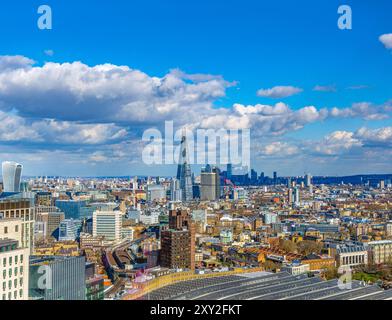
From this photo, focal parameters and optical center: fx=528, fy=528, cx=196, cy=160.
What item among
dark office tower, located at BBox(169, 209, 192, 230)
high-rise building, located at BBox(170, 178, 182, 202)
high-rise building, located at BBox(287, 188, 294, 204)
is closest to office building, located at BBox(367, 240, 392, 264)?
dark office tower, located at BBox(169, 209, 192, 230)

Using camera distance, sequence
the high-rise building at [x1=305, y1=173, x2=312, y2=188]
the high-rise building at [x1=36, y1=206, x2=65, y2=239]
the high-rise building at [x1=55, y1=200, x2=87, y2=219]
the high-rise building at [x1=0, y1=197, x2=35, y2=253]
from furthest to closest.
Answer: the high-rise building at [x1=305, y1=173, x2=312, y2=188]
the high-rise building at [x1=55, y1=200, x2=87, y2=219]
the high-rise building at [x1=36, y1=206, x2=65, y2=239]
the high-rise building at [x1=0, y1=197, x2=35, y2=253]

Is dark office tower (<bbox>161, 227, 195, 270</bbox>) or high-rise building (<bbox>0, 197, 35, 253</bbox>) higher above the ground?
high-rise building (<bbox>0, 197, 35, 253</bbox>)

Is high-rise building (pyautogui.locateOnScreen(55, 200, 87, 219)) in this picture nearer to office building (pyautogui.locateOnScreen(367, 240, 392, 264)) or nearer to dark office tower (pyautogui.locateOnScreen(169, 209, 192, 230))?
dark office tower (pyautogui.locateOnScreen(169, 209, 192, 230))

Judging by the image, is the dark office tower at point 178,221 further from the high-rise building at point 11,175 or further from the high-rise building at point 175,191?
the high-rise building at point 11,175

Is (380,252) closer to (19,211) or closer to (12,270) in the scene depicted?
(19,211)

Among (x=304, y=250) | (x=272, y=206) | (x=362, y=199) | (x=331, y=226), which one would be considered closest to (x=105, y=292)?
(x=304, y=250)

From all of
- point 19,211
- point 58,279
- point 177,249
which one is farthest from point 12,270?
point 177,249
